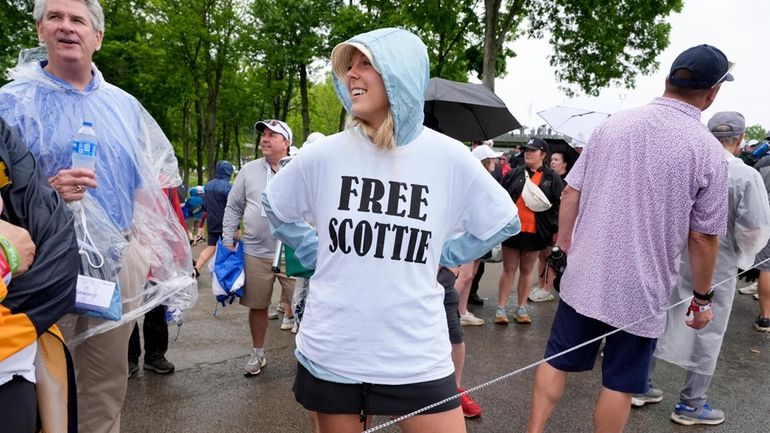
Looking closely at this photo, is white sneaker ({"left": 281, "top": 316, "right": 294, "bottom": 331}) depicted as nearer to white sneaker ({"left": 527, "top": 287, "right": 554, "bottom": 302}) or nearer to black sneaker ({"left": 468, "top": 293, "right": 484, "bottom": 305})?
black sneaker ({"left": 468, "top": 293, "right": 484, "bottom": 305})

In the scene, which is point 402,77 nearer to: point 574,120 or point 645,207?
point 645,207

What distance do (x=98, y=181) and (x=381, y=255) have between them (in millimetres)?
1379

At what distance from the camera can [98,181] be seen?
226cm

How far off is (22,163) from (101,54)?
1765cm

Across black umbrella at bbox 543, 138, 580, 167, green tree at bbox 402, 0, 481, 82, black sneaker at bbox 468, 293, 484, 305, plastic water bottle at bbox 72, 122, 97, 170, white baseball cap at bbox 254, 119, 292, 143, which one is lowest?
black sneaker at bbox 468, 293, 484, 305

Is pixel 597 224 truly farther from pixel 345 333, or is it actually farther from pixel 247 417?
pixel 247 417

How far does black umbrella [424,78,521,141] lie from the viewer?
4460mm

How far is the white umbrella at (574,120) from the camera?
766 cm

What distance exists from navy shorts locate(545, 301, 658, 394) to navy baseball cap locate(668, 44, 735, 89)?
1.25 meters

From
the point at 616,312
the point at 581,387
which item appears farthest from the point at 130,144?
the point at 581,387

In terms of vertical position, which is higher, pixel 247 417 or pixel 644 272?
pixel 644 272

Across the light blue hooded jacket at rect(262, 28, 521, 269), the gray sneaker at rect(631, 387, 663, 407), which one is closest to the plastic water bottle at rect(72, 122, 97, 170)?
the light blue hooded jacket at rect(262, 28, 521, 269)

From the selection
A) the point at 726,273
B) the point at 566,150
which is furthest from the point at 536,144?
the point at 726,273

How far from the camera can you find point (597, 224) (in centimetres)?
256
